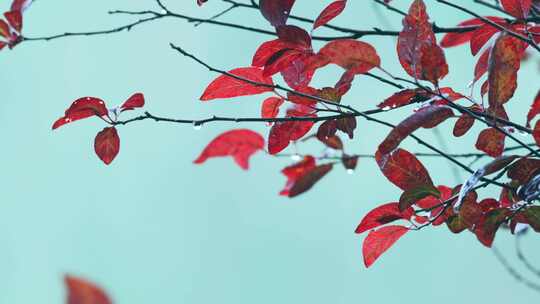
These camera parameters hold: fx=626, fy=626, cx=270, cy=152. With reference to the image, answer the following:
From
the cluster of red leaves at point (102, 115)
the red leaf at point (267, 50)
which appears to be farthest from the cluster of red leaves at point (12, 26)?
the red leaf at point (267, 50)

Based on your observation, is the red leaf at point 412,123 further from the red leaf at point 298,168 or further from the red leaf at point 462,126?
the red leaf at point 298,168

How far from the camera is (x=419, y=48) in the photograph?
0.77m

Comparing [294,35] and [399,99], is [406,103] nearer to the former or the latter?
[399,99]

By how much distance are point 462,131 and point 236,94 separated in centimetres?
34

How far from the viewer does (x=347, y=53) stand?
0.77m

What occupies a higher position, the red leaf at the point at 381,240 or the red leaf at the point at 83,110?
the red leaf at the point at 83,110

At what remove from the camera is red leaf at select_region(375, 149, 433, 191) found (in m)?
0.87

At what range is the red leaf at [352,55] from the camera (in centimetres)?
77

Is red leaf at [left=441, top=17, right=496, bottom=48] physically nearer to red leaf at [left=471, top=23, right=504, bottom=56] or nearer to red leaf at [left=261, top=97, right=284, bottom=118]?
red leaf at [left=471, top=23, right=504, bottom=56]

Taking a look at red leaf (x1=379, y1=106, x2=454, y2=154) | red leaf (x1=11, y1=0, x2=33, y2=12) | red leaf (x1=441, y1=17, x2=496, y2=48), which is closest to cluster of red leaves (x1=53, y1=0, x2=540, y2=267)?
red leaf (x1=379, y1=106, x2=454, y2=154)

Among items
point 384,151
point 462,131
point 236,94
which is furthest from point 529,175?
point 236,94

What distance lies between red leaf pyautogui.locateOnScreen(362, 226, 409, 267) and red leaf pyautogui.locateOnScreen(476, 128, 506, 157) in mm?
170

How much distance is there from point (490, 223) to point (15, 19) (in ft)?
2.70

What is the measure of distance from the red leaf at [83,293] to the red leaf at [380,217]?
72 cm
